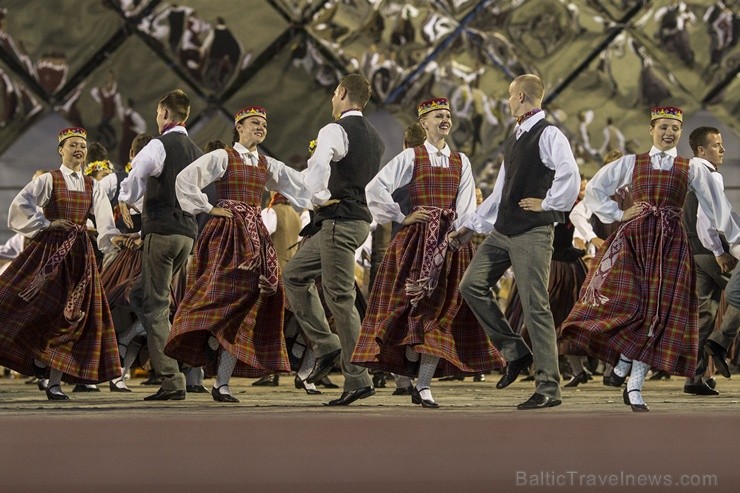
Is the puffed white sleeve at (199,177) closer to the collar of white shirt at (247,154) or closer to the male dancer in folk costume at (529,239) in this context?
the collar of white shirt at (247,154)

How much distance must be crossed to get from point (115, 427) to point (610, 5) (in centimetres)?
694

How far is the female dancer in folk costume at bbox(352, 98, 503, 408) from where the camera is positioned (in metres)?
6.52

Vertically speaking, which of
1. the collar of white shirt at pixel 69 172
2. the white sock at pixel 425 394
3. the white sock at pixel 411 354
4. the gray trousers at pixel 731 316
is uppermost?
the collar of white shirt at pixel 69 172

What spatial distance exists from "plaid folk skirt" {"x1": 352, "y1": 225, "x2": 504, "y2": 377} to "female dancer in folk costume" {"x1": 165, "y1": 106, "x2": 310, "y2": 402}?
50cm

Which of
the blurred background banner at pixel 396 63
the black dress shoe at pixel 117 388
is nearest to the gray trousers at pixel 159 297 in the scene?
the black dress shoe at pixel 117 388

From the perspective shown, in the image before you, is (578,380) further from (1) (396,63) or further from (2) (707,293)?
(1) (396,63)

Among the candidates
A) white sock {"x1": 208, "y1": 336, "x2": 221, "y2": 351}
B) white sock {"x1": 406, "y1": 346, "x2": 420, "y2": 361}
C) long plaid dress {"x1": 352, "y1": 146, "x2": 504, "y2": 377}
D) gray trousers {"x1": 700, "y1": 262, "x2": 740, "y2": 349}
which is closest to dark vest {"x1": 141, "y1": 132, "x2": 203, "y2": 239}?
white sock {"x1": 208, "y1": 336, "x2": 221, "y2": 351}

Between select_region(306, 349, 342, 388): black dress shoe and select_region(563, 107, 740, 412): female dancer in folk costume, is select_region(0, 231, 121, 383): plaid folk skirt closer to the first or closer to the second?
select_region(306, 349, 342, 388): black dress shoe

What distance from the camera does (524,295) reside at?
6176 mm

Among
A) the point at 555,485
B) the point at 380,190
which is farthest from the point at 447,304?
the point at 555,485

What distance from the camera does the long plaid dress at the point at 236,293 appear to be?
6781 mm

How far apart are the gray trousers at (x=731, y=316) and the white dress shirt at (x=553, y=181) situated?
1.54 metres

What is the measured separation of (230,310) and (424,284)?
0.85 m

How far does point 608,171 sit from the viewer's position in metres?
6.59
